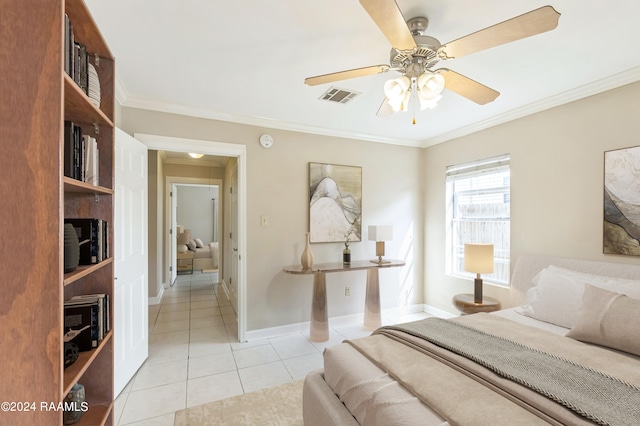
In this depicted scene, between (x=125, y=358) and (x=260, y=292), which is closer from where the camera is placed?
(x=125, y=358)

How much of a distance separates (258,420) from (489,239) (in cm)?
301

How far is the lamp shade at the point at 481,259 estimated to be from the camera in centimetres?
294

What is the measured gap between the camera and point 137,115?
9.22 feet

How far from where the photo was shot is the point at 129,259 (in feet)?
8.04

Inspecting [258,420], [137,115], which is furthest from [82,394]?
[137,115]

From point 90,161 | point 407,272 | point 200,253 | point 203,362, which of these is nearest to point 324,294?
point 203,362

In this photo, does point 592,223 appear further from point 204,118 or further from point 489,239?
point 204,118

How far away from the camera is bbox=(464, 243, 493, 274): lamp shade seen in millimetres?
2943

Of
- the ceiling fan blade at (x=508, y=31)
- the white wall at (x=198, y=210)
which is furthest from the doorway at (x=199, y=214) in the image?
the ceiling fan blade at (x=508, y=31)

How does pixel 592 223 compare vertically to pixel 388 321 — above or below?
above

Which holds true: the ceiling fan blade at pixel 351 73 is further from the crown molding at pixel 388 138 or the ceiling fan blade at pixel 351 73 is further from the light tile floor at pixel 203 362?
the light tile floor at pixel 203 362

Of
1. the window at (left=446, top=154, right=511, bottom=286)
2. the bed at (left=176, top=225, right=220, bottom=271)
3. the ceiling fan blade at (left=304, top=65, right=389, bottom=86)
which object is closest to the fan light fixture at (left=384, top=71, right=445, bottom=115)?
the ceiling fan blade at (left=304, top=65, right=389, bottom=86)

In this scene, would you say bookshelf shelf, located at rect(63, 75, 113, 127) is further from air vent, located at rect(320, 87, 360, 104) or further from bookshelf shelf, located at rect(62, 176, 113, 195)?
air vent, located at rect(320, 87, 360, 104)

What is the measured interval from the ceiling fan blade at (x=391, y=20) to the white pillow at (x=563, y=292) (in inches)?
81.0
